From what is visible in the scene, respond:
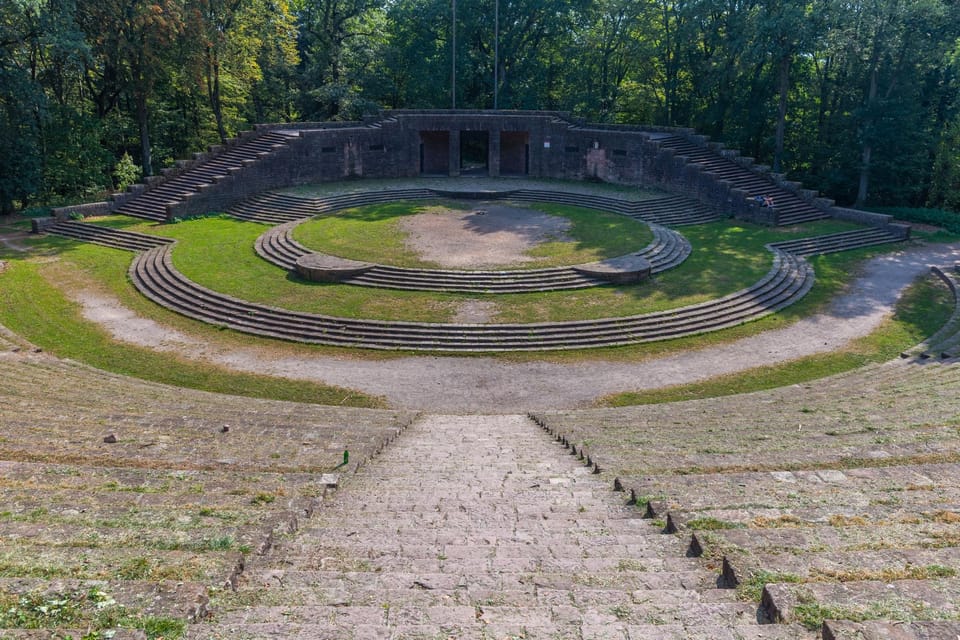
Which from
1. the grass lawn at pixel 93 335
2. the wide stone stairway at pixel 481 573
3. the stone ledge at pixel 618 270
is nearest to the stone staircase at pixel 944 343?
the stone ledge at pixel 618 270

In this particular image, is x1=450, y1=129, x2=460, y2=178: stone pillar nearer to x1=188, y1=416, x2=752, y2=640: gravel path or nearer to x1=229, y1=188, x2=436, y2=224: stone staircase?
x1=229, y1=188, x2=436, y2=224: stone staircase

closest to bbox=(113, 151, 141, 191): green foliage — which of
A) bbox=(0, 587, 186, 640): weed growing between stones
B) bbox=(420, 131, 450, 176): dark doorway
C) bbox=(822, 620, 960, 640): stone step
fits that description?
bbox=(420, 131, 450, 176): dark doorway

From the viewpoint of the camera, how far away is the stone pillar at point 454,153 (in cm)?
5278

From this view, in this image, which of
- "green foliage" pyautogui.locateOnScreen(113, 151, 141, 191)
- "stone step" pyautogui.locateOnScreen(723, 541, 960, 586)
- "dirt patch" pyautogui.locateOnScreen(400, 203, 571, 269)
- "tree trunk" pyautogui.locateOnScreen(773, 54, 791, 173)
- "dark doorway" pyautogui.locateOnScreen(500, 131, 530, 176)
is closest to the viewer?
"stone step" pyautogui.locateOnScreen(723, 541, 960, 586)

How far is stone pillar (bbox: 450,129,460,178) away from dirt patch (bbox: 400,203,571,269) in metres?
9.29

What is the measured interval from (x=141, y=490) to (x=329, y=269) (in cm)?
2133

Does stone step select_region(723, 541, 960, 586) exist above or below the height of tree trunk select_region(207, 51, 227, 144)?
below

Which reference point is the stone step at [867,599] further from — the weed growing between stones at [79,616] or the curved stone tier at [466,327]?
the curved stone tier at [466,327]

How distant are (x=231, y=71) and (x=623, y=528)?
49.3 meters

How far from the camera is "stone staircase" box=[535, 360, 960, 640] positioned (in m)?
6.98

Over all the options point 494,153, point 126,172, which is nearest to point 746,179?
point 494,153

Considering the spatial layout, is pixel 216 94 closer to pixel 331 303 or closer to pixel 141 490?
pixel 331 303

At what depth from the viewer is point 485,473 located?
1391 cm

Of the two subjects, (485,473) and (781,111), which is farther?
(781,111)
